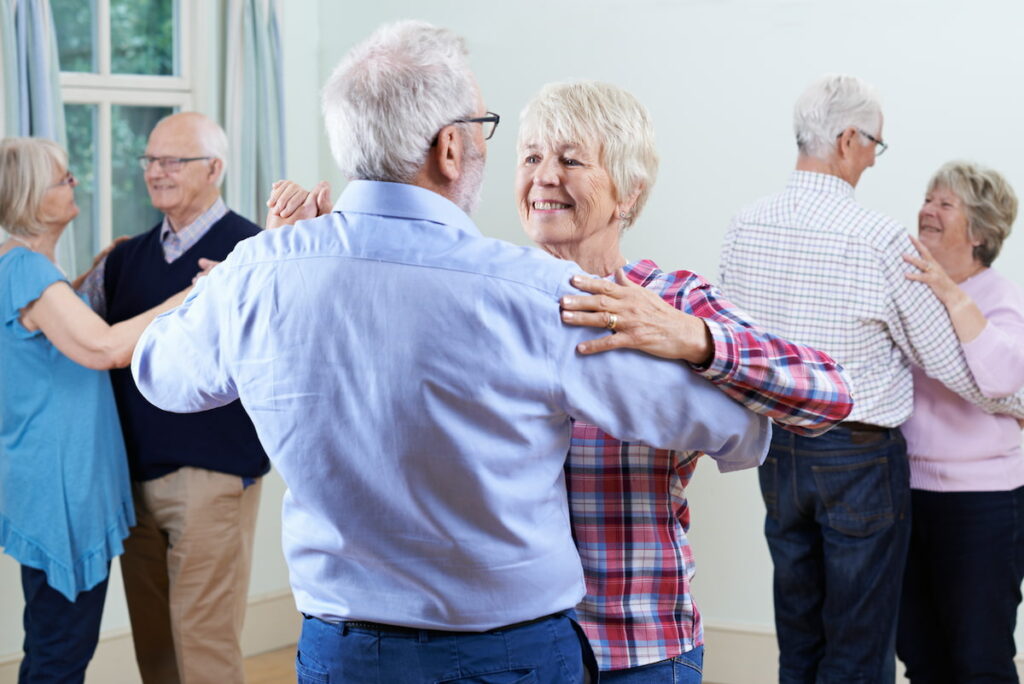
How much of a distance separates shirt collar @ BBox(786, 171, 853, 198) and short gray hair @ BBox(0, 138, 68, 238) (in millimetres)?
2014

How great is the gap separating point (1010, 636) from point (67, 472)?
A: 254 centimetres

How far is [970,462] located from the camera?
9.73 feet

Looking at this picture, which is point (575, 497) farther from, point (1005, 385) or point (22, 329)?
point (22, 329)

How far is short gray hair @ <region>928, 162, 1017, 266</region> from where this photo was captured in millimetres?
3047

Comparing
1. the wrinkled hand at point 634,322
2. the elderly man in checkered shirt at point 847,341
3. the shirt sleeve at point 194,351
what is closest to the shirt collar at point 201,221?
the elderly man in checkered shirt at point 847,341

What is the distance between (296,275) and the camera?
1.35 metres

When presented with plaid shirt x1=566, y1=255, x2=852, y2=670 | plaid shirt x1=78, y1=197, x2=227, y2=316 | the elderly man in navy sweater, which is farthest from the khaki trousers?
plaid shirt x1=566, y1=255, x2=852, y2=670

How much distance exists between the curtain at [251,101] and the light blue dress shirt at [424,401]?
9.93 feet

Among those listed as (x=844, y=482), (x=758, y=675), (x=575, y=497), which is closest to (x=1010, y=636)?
(x=844, y=482)

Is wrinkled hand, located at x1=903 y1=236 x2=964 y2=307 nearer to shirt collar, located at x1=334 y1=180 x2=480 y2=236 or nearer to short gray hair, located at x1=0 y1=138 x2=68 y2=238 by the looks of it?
shirt collar, located at x1=334 y1=180 x2=480 y2=236

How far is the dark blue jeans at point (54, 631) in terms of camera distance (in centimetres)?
304

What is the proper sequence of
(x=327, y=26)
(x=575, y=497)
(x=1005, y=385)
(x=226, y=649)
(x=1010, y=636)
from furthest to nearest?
(x=327, y=26) → (x=226, y=649) → (x=1010, y=636) → (x=1005, y=385) → (x=575, y=497)

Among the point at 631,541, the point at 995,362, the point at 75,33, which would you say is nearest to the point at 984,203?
the point at 995,362

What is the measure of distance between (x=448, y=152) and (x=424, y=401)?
30cm
